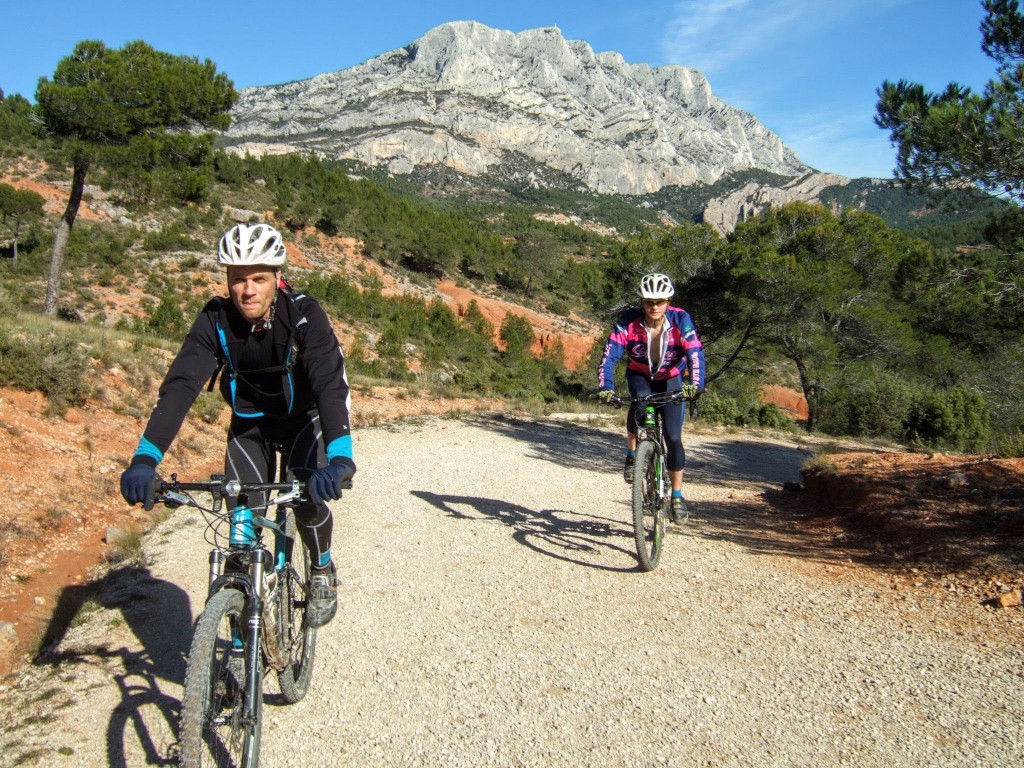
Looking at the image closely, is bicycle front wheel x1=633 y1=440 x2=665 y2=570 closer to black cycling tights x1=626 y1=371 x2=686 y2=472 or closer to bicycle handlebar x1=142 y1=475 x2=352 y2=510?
black cycling tights x1=626 y1=371 x2=686 y2=472

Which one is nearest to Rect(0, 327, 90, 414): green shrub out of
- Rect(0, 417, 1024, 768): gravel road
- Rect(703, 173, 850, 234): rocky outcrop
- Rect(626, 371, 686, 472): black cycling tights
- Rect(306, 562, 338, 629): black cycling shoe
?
Rect(0, 417, 1024, 768): gravel road

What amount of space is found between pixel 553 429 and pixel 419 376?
370 inches

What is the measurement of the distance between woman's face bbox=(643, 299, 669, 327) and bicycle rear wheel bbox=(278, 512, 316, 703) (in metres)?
3.28

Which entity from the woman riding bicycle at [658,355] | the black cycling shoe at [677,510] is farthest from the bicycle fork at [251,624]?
the black cycling shoe at [677,510]

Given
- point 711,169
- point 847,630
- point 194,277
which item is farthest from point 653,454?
point 711,169

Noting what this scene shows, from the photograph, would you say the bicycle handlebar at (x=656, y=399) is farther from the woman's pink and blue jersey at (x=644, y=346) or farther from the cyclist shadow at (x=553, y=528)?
the cyclist shadow at (x=553, y=528)

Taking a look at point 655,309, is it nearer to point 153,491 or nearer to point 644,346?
point 644,346

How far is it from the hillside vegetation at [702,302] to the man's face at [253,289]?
20.7ft

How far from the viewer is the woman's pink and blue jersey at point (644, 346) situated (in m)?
5.34

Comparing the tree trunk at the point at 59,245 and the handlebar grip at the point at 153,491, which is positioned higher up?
the tree trunk at the point at 59,245

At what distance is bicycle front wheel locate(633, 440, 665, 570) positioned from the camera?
4828mm

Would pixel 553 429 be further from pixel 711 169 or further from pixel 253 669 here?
pixel 711 169

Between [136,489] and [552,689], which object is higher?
[136,489]

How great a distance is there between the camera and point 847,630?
395cm
